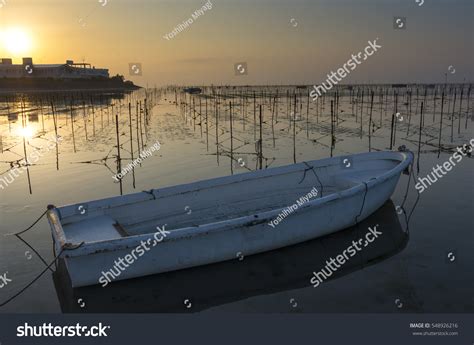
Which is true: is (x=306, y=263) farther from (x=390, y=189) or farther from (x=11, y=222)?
(x=11, y=222)

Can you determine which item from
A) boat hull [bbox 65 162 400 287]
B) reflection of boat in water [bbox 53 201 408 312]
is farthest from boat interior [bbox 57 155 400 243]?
reflection of boat in water [bbox 53 201 408 312]

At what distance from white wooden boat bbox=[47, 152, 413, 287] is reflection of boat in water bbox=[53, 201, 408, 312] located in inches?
7.6

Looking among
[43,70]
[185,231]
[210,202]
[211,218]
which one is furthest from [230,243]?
[43,70]

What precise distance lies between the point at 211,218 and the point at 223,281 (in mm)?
2265

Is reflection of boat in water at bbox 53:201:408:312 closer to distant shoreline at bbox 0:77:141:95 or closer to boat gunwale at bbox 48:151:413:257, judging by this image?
boat gunwale at bbox 48:151:413:257

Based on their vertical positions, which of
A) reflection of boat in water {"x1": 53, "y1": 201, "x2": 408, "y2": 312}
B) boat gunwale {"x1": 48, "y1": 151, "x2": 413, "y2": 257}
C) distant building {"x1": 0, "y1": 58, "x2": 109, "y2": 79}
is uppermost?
distant building {"x1": 0, "y1": 58, "x2": 109, "y2": 79}

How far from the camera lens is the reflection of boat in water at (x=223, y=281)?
702cm

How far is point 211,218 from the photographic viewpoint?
9.70 m

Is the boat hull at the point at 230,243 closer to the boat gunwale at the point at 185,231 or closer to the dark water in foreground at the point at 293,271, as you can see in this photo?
the boat gunwale at the point at 185,231

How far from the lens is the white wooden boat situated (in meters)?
7.18

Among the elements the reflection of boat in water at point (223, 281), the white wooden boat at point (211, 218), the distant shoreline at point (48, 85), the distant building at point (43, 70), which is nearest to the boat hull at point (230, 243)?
the white wooden boat at point (211, 218)

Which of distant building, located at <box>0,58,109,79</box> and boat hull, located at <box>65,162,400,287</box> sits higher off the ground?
distant building, located at <box>0,58,109,79</box>

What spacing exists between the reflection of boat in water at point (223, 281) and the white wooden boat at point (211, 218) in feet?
0.63

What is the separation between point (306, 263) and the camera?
834cm
